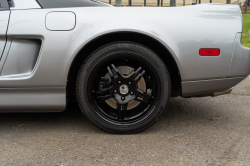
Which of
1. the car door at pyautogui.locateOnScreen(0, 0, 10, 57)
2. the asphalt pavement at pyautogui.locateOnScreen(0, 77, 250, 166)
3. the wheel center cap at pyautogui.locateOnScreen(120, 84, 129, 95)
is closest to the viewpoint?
the asphalt pavement at pyautogui.locateOnScreen(0, 77, 250, 166)

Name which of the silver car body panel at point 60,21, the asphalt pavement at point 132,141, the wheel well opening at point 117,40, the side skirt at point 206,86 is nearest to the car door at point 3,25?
the silver car body panel at point 60,21

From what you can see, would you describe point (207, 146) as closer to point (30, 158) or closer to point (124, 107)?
point (124, 107)

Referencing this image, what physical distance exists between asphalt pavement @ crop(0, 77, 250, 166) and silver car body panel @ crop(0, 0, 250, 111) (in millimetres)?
306

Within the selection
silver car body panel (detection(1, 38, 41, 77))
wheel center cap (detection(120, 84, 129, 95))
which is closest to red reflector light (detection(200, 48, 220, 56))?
wheel center cap (detection(120, 84, 129, 95))

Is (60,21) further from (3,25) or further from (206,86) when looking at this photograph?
(206,86)

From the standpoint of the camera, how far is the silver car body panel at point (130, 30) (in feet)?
6.98

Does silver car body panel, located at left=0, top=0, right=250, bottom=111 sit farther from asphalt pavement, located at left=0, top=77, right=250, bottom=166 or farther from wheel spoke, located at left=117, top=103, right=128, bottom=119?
wheel spoke, located at left=117, top=103, right=128, bottom=119

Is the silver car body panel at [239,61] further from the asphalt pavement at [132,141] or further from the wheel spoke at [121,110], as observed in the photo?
the wheel spoke at [121,110]

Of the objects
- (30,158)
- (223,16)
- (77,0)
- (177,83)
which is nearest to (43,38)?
(77,0)

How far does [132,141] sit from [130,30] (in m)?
0.91

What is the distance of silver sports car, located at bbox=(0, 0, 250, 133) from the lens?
7.00 feet

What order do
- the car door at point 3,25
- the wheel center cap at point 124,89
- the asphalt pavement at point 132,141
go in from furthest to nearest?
1. the wheel center cap at point 124,89
2. the car door at point 3,25
3. the asphalt pavement at point 132,141

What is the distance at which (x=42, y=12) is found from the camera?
2.18m

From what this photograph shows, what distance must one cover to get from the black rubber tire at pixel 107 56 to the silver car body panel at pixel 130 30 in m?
0.12
